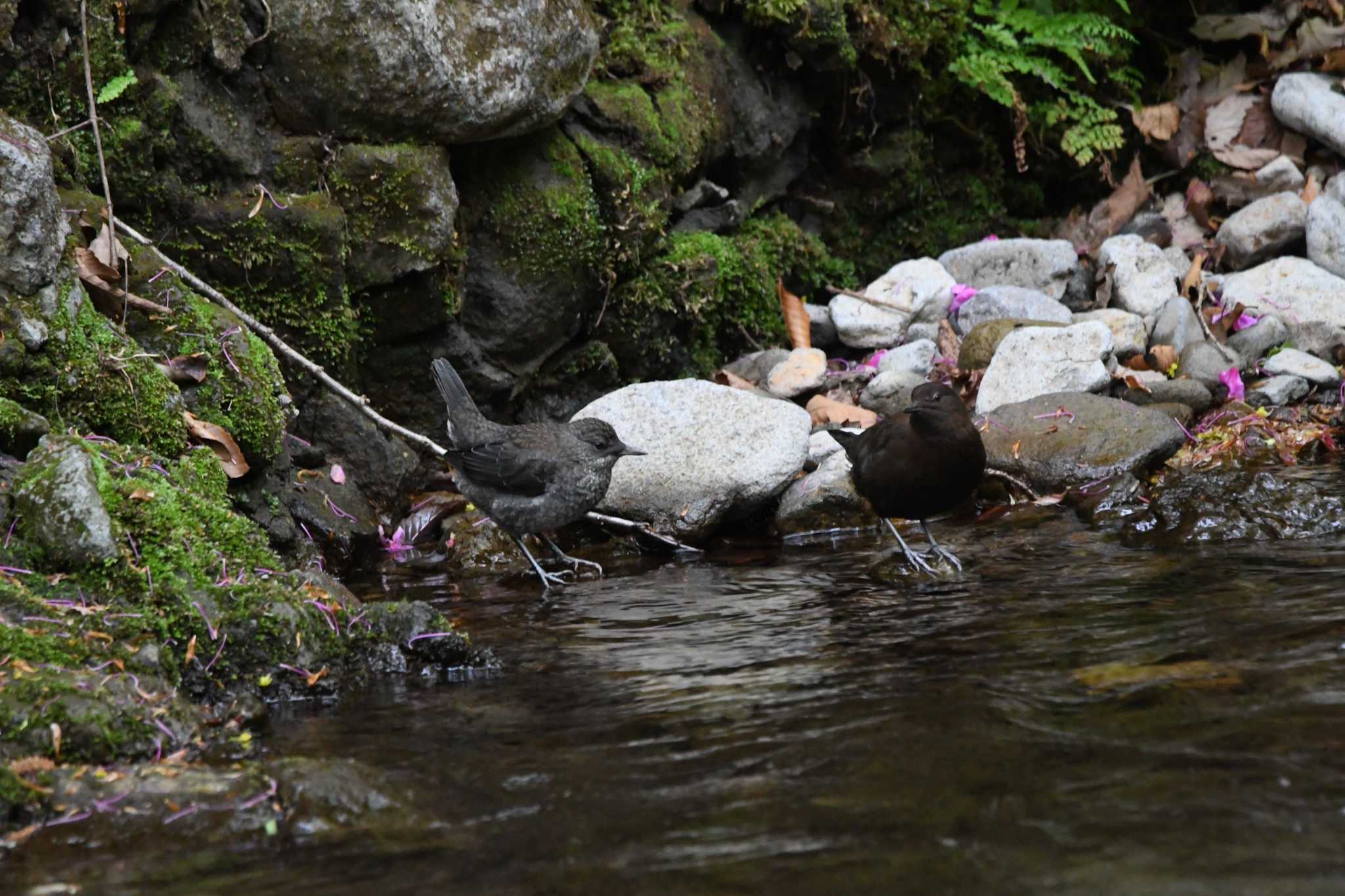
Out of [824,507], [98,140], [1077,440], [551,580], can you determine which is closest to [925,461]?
[824,507]

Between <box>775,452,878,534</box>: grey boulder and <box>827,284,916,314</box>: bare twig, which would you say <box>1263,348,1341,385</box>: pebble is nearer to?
<box>827,284,916,314</box>: bare twig

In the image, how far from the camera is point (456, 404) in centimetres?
730

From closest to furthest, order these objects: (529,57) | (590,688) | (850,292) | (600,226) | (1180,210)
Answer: (590,688), (529,57), (600,226), (850,292), (1180,210)

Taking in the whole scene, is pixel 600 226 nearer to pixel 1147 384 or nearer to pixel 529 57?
pixel 529 57

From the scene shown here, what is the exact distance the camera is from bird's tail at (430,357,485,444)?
7.25 metres

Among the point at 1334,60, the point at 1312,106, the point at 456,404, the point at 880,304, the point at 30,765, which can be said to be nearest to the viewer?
the point at 30,765

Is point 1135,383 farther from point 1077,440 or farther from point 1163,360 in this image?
point 1077,440

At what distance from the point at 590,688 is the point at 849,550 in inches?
112

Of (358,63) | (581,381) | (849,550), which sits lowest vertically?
(849,550)

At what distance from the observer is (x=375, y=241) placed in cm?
734

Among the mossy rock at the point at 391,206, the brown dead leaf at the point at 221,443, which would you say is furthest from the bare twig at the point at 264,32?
the brown dead leaf at the point at 221,443

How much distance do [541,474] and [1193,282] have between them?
585cm

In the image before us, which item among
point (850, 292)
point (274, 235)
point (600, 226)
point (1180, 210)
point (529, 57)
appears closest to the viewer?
point (274, 235)

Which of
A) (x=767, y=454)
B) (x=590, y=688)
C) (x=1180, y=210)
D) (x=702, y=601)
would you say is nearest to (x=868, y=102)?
(x=1180, y=210)
